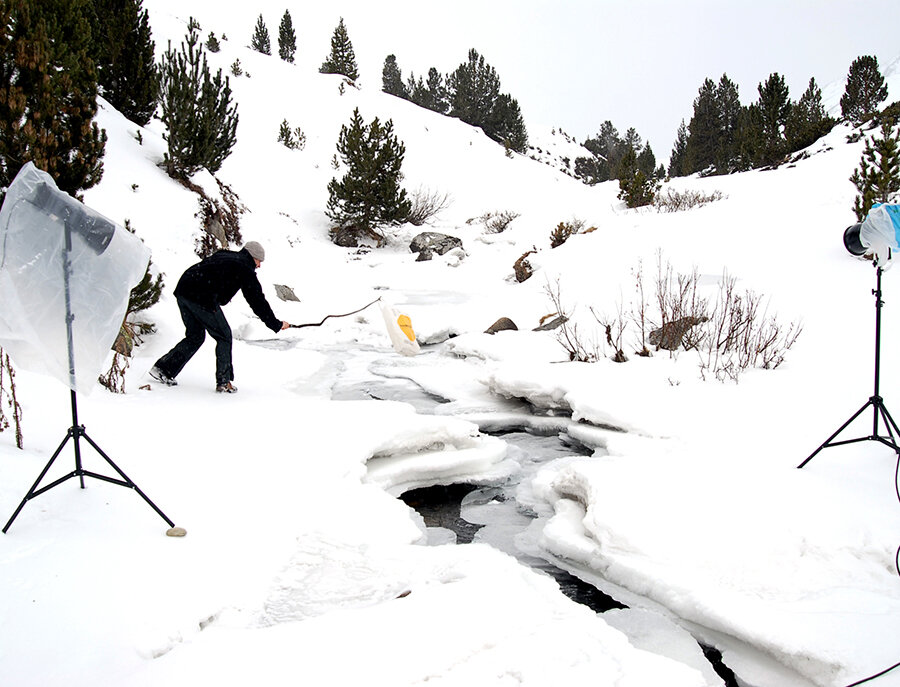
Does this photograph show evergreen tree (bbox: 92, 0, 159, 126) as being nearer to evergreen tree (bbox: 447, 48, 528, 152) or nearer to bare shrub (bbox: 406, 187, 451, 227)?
bare shrub (bbox: 406, 187, 451, 227)

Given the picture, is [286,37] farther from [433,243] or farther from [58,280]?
[58,280]

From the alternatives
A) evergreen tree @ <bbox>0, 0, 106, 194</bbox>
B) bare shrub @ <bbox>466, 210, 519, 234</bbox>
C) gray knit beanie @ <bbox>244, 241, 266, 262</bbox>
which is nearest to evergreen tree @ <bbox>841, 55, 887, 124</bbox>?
bare shrub @ <bbox>466, 210, 519, 234</bbox>

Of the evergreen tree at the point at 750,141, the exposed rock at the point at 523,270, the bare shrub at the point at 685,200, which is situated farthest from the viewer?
the evergreen tree at the point at 750,141

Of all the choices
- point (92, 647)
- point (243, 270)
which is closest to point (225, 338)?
point (243, 270)

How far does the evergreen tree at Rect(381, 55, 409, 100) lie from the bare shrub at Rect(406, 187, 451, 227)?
21848 millimetres

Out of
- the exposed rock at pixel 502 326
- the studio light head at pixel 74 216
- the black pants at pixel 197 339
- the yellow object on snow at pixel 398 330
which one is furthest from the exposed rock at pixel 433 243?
the studio light head at pixel 74 216

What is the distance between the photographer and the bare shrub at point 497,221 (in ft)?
64.1

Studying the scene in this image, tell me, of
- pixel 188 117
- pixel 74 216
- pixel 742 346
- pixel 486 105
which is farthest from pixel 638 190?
pixel 486 105

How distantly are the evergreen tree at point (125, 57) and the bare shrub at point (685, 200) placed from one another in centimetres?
1200

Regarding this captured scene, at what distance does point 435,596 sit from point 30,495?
5.58 feet

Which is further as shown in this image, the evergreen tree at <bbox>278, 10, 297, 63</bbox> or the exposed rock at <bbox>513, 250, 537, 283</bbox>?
the evergreen tree at <bbox>278, 10, 297, 63</bbox>

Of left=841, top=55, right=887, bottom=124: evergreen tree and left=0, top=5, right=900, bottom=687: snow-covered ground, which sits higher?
left=841, top=55, right=887, bottom=124: evergreen tree

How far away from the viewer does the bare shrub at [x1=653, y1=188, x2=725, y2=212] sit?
1491cm

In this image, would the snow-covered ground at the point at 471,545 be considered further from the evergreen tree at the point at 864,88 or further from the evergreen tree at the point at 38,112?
the evergreen tree at the point at 864,88
